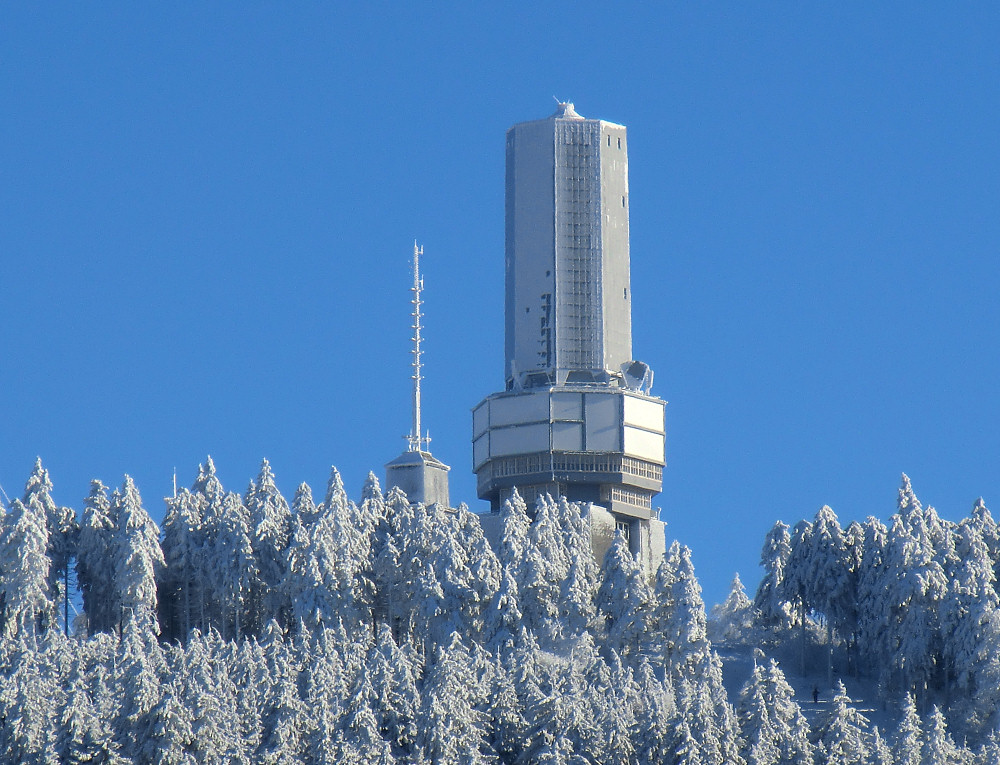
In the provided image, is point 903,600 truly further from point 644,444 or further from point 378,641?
point 644,444

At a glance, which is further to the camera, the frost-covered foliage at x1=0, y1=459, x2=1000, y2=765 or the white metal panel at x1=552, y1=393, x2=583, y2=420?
the white metal panel at x1=552, y1=393, x2=583, y2=420

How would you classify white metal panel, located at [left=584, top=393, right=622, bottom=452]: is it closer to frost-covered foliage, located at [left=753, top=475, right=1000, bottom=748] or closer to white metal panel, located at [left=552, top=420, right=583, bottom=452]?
white metal panel, located at [left=552, top=420, right=583, bottom=452]

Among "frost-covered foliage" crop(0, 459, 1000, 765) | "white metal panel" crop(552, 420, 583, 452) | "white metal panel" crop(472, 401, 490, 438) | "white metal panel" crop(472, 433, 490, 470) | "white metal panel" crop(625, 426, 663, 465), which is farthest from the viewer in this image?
"white metal panel" crop(472, 401, 490, 438)

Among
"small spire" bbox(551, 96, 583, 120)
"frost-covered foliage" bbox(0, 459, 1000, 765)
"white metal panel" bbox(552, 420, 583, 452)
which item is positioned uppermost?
"small spire" bbox(551, 96, 583, 120)

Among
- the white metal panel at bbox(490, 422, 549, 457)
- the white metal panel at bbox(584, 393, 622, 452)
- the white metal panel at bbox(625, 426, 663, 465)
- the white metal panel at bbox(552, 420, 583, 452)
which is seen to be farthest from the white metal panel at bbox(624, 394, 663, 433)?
the white metal panel at bbox(490, 422, 549, 457)

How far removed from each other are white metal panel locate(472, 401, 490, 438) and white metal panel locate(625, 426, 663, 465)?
317 inches

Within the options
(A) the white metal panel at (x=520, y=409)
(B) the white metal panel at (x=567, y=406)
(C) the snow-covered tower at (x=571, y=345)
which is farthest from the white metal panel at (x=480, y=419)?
(B) the white metal panel at (x=567, y=406)

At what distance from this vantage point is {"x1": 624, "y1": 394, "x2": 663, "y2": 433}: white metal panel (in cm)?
14875

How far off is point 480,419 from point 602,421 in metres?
7.82

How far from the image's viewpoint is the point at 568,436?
148 m

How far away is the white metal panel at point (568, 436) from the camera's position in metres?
148

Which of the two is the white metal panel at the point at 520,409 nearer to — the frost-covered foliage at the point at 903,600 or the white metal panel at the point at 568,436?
the white metal panel at the point at 568,436

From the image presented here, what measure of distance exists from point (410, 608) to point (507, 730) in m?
18.2

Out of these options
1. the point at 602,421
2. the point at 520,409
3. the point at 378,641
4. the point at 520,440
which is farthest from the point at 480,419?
the point at 378,641
